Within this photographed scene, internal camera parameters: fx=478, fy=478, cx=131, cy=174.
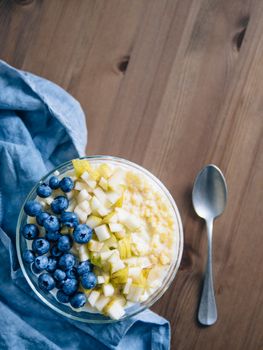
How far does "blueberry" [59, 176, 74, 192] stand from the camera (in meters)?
1.20

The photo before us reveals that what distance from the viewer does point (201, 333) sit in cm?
140

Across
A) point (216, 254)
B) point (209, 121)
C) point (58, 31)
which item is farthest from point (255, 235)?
point (58, 31)

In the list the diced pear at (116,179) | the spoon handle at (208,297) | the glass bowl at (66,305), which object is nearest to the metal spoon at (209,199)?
the spoon handle at (208,297)

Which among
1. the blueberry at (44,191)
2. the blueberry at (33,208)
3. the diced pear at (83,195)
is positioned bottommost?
the blueberry at (33,208)

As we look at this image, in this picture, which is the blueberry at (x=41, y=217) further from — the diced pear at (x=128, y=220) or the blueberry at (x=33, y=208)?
the diced pear at (x=128, y=220)

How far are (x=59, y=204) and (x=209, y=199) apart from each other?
0.45m

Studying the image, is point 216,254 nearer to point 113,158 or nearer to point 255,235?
point 255,235

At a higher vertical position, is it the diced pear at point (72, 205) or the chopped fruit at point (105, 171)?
the chopped fruit at point (105, 171)

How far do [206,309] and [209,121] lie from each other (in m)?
0.55

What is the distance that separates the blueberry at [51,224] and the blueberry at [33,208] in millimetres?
41

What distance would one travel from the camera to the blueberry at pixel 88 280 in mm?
1159

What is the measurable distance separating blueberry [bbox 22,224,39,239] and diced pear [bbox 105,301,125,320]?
0.85 feet

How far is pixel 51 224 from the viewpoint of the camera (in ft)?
3.84

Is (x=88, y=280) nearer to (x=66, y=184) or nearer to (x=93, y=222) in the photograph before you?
(x=93, y=222)
